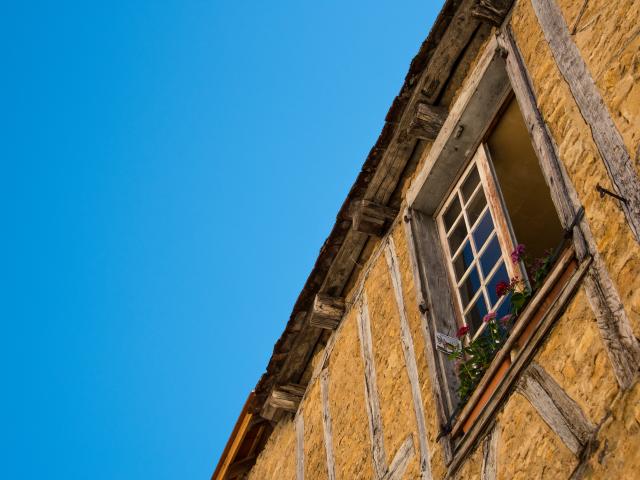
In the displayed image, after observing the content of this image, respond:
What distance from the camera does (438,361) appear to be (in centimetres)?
486

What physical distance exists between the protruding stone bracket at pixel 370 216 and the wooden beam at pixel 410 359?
0.19 metres

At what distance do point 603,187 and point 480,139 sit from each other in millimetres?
1944

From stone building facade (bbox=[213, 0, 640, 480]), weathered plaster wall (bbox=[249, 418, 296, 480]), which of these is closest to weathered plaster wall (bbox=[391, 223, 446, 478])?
stone building facade (bbox=[213, 0, 640, 480])

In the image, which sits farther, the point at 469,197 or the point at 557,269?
the point at 469,197

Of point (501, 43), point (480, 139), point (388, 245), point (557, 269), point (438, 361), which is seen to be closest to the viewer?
point (557, 269)

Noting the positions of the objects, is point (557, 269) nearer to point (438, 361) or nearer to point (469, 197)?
A: point (438, 361)

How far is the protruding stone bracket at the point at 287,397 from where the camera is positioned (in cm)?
712

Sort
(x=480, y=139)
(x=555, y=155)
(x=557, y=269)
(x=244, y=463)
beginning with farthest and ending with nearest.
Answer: (x=244, y=463) < (x=480, y=139) < (x=555, y=155) < (x=557, y=269)

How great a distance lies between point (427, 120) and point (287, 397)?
2.80 m

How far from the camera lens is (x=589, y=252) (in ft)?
11.9

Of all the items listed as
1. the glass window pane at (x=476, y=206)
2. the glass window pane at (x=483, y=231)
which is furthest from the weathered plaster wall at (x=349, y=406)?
the glass window pane at (x=476, y=206)

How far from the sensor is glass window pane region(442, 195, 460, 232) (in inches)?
229

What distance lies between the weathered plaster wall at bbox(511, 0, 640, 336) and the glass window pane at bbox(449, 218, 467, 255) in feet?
4.53

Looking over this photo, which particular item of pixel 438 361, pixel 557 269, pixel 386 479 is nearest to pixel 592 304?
pixel 557 269
